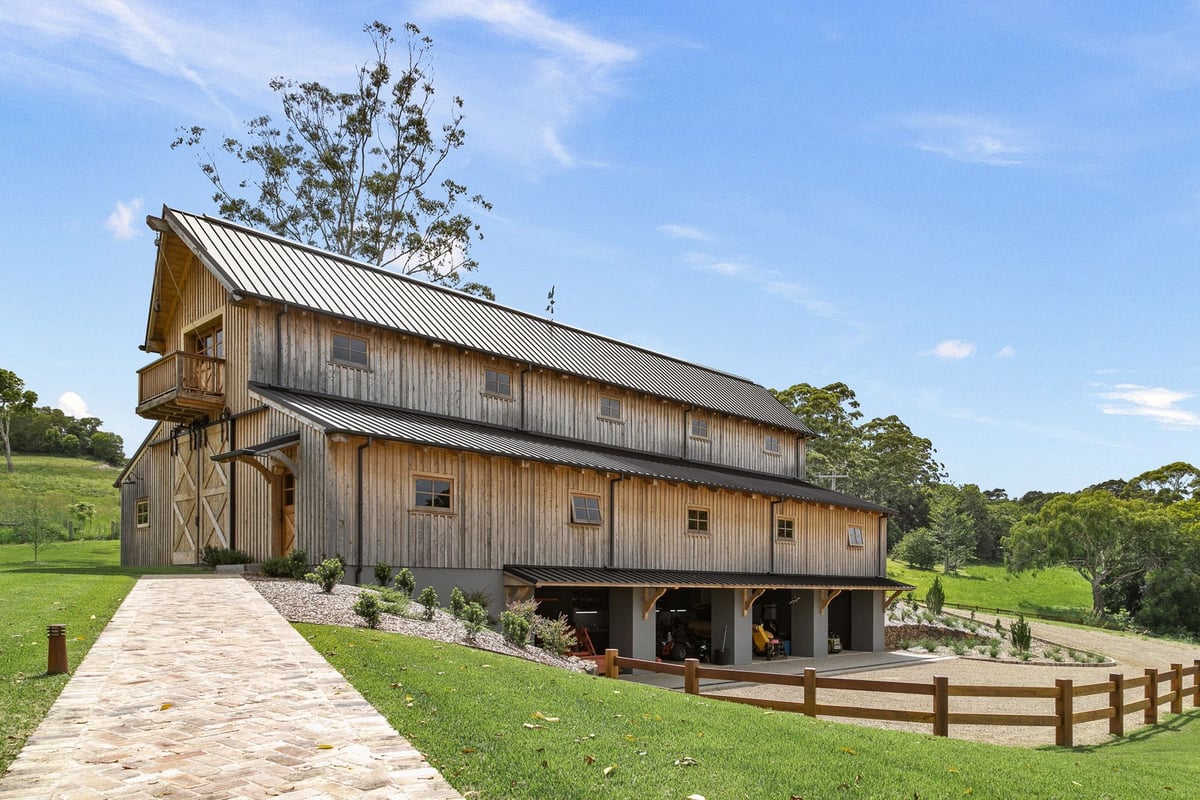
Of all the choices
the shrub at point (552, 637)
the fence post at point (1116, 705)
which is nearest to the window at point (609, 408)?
the shrub at point (552, 637)

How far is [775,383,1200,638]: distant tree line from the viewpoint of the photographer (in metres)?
51.8

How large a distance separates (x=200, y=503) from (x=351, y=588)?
898 centimetres

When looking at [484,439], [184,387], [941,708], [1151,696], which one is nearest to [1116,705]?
[1151,696]

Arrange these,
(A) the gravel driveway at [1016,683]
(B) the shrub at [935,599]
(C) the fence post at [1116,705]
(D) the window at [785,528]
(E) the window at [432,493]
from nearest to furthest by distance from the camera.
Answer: (C) the fence post at [1116,705]
(A) the gravel driveway at [1016,683]
(E) the window at [432,493]
(D) the window at [785,528]
(B) the shrub at [935,599]

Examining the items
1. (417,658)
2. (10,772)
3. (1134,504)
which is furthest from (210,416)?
(1134,504)

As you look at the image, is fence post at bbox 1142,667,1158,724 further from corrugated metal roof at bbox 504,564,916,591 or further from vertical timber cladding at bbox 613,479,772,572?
vertical timber cladding at bbox 613,479,772,572

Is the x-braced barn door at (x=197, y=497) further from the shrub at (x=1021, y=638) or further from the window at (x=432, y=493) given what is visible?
the shrub at (x=1021, y=638)

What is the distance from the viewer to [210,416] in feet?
76.3

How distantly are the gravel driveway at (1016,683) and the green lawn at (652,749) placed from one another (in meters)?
4.31

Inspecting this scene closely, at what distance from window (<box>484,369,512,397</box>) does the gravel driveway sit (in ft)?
33.2

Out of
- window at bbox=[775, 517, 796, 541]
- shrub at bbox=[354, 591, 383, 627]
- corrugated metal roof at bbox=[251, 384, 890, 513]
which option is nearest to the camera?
shrub at bbox=[354, 591, 383, 627]

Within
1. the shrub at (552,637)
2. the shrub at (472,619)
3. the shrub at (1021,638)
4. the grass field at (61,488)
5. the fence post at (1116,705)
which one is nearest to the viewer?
the fence post at (1116,705)

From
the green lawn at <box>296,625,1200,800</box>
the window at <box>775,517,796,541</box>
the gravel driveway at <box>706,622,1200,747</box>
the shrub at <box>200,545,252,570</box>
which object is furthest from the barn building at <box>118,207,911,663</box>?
the green lawn at <box>296,625,1200,800</box>

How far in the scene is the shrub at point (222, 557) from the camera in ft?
68.2
